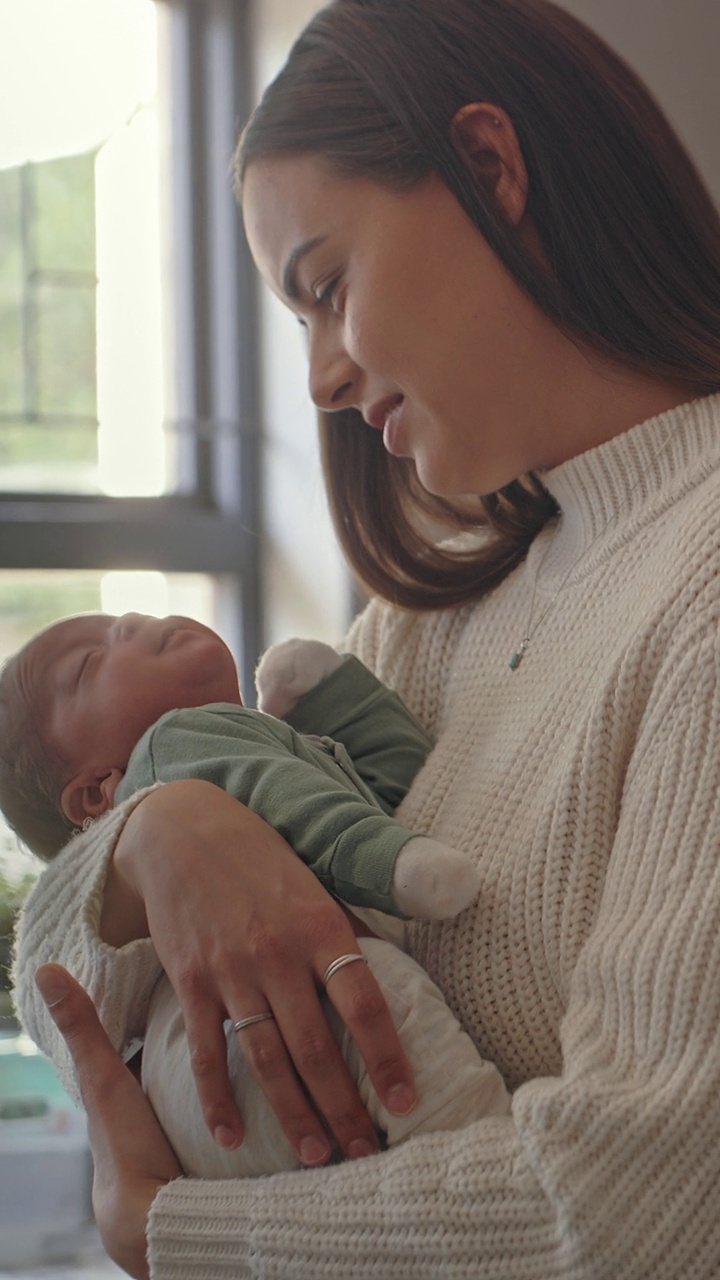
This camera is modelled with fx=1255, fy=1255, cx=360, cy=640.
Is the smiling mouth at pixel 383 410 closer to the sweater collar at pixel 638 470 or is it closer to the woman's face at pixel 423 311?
the woman's face at pixel 423 311

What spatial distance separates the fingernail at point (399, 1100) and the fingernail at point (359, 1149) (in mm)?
40

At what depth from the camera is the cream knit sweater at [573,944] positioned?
0.81 m

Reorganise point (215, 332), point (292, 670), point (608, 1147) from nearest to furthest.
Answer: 1. point (608, 1147)
2. point (292, 670)
3. point (215, 332)

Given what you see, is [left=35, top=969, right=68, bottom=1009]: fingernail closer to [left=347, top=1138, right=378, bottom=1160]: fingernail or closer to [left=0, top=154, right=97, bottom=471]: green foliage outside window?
[left=347, top=1138, right=378, bottom=1160]: fingernail

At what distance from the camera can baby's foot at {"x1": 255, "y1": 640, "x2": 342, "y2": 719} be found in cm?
144

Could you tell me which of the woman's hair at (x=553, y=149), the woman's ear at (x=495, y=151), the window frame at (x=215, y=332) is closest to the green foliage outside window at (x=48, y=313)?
the window frame at (x=215, y=332)

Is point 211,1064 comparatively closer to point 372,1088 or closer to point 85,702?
point 372,1088

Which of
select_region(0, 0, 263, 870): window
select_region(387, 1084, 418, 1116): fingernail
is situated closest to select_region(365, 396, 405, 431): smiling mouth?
select_region(387, 1084, 418, 1116): fingernail

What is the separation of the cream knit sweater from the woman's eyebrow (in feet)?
1.15

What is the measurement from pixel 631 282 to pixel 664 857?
628 mm

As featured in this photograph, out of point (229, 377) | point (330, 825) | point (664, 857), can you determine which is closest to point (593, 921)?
point (664, 857)

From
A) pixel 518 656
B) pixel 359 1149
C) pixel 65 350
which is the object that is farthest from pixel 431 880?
pixel 65 350

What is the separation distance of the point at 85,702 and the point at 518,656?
0.46 m

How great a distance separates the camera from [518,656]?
127cm
